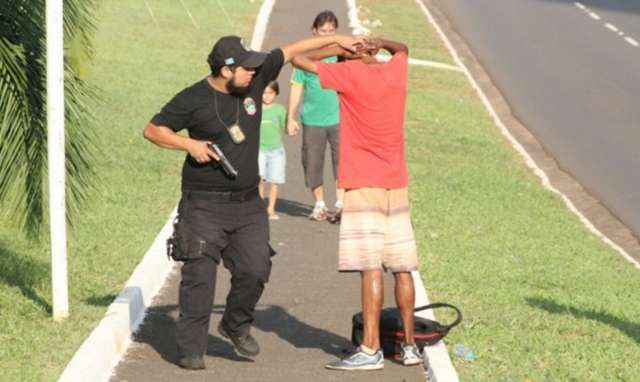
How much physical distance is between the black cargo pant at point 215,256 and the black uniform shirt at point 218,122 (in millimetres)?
93

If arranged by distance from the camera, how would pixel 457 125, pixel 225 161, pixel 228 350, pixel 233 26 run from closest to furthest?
pixel 225 161 < pixel 228 350 < pixel 457 125 < pixel 233 26

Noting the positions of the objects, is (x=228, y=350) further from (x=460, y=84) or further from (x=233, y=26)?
(x=233, y=26)

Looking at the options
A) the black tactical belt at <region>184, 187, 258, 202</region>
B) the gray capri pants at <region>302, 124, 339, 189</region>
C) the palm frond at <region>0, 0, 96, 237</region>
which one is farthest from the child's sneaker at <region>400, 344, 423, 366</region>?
the gray capri pants at <region>302, 124, 339, 189</region>

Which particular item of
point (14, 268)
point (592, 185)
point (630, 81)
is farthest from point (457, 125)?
point (14, 268)

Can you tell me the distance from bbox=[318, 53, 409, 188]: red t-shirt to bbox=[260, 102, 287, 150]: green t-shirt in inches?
198

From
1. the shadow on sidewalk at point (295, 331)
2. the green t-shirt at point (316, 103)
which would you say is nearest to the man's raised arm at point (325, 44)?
the shadow on sidewalk at point (295, 331)

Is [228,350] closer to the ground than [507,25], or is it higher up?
higher up

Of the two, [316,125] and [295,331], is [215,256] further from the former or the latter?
[316,125]

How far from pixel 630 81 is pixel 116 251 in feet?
62.5

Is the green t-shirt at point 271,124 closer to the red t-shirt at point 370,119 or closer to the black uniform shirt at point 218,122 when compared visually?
the red t-shirt at point 370,119

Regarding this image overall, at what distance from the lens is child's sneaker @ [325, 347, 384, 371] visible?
911cm

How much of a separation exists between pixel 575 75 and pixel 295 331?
20839mm

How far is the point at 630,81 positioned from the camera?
29828 millimetres

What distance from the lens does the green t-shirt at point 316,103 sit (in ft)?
47.3
